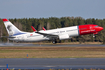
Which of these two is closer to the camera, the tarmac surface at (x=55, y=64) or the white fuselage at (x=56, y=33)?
the tarmac surface at (x=55, y=64)

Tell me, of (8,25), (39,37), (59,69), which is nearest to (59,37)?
(39,37)

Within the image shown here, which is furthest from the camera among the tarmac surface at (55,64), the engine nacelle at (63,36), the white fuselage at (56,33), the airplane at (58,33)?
the white fuselage at (56,33)

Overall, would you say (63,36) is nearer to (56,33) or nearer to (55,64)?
(56,33)

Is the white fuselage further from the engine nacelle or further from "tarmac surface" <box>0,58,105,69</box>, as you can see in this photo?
"tarmac surface" <box>0,58,105,69</box>

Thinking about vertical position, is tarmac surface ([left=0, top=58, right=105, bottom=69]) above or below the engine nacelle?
below

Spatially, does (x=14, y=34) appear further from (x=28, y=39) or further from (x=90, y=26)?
(x=90, y=26)

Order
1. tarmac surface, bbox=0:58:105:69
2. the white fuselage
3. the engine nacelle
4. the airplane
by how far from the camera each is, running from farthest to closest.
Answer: the white fuselage < the airplane < the engine nacelle < tarmac surface, bbox=0:58:105:69

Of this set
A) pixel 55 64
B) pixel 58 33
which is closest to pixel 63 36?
pixel 58 33

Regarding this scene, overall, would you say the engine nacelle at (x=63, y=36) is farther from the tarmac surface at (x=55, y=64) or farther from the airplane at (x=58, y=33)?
the tarmac surface at (x=55, y=64)

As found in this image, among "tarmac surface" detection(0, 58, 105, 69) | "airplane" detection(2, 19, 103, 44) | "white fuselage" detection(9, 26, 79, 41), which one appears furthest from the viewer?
"white fuselage" detection(9, 26, 79, 41)

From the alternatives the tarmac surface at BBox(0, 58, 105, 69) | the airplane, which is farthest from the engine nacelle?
the tarmac surface at BBox(0, 58, 105, 69)

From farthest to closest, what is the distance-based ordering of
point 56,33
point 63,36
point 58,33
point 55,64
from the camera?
point 56,33
point 58,33
point 63,36
point 55,64

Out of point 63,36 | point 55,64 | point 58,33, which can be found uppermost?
point 58,33

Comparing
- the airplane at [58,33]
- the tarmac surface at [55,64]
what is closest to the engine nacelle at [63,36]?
the airplane at [58,33]
